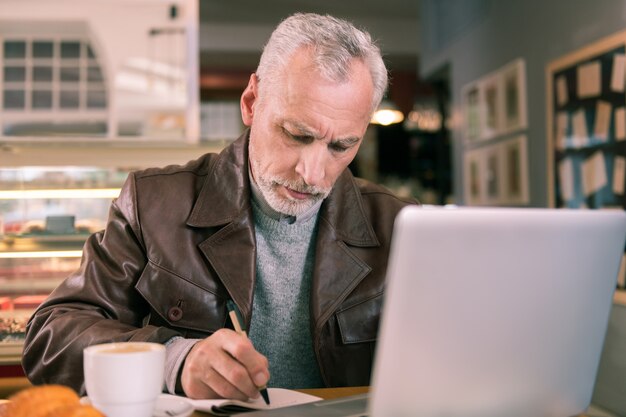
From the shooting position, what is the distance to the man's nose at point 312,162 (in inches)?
55.1

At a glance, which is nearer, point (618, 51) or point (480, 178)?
point (618, 51)

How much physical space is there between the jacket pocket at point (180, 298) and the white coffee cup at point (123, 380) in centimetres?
62

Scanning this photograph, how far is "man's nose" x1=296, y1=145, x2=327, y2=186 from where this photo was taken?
1.40 m

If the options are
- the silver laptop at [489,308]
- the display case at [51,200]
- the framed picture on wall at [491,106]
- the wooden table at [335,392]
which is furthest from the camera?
the framed picture on wall at [491,106]

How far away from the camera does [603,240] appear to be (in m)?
0.81

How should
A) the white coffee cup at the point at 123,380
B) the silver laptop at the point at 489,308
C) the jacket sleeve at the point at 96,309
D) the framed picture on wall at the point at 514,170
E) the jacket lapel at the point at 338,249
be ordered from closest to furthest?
the silver laptop at the point at 489,308 → the white coffee cup at the point at 123,380 → the jacket sleeve at the point at 96,309 → the jacket lapel at the point at 338,249 → the framed picture on wall at the point at 514,170

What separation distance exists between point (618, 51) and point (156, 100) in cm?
224

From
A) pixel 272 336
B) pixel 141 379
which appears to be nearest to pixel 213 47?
pixel 272 336

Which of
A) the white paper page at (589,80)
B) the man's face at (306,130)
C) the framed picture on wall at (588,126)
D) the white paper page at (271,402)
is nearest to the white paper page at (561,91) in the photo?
the framed picture on wall at (588,126)

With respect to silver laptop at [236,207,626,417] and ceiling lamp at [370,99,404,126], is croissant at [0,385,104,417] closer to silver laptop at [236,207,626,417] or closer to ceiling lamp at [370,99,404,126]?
silver laptop at [236,207,626,417]

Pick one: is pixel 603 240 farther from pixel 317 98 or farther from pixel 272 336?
pixel 272 336

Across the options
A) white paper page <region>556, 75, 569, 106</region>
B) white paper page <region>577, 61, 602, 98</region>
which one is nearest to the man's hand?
white paper page <region>577, 61, 602, 98</region>

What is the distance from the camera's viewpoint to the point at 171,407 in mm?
937

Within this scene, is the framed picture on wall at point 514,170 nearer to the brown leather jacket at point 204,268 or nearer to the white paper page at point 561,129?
the white paper page at point 561,129
